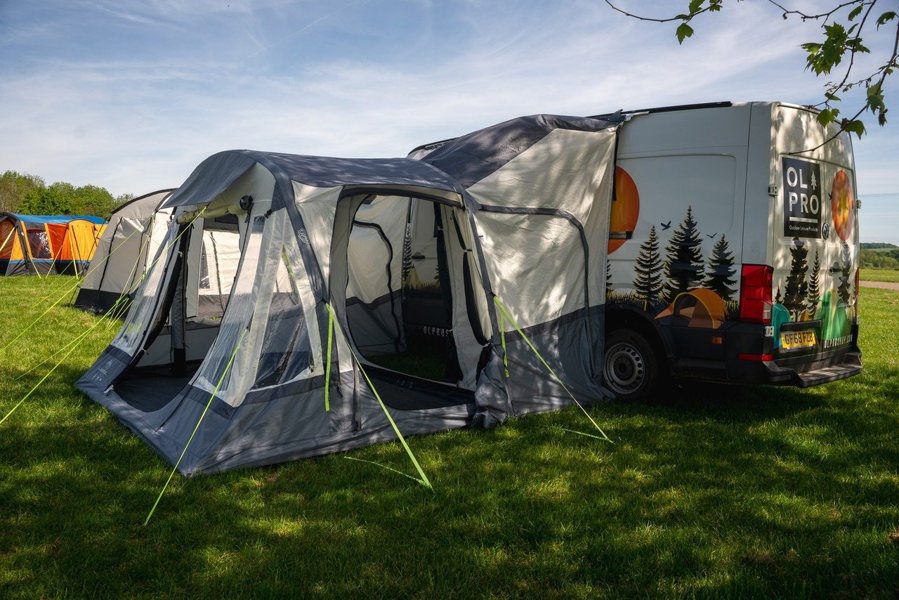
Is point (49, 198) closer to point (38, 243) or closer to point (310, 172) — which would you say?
point (38, 243)

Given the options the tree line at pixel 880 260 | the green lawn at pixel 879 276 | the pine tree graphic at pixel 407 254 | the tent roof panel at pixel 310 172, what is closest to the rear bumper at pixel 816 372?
the tent roof panel at pixel 310 172

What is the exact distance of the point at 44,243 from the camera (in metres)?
22.4

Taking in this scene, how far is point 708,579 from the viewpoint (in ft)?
10.7

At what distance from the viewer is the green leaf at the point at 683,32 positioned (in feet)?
14.3

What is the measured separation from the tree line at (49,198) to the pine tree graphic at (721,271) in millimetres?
41715

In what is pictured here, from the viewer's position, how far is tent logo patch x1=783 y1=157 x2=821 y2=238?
5.74m

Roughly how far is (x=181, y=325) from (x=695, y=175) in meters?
5.18

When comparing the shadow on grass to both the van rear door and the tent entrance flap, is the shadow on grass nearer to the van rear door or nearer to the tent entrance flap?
the van rear door

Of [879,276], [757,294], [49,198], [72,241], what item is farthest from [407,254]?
[49,198]

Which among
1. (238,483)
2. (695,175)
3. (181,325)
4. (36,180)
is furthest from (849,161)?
(36,180)

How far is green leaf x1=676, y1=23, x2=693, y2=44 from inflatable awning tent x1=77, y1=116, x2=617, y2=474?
2032mm

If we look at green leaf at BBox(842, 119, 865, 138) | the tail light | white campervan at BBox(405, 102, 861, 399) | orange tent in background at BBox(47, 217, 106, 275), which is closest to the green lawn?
white campervan at BBox(405, 102, 861, 399)

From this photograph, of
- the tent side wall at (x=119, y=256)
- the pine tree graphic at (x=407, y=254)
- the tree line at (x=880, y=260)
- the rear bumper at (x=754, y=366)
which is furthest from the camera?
the tree line at (x=880, y=260)

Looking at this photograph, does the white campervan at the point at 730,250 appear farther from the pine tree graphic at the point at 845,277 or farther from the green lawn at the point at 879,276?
the green lawn at the point at 879,276
